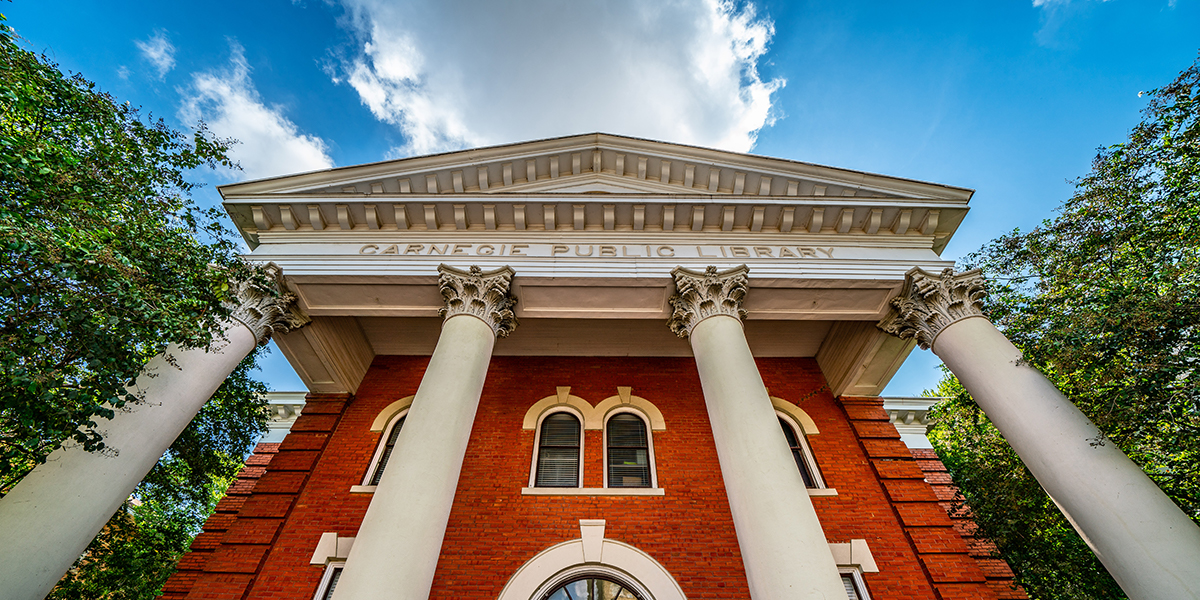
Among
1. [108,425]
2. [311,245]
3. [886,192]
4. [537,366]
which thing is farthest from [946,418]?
[108,425]

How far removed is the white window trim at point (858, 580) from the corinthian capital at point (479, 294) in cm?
794

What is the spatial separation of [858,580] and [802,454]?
9.43ft

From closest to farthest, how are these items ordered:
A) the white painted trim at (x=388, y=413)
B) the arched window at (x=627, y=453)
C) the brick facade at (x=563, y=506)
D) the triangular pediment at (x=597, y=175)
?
the brick facade at (x=563, y=506) → the triangular pediment at (x=597, y=175) → the arched window at (x=627, y=453) → the white painted trim at (x=388, y=413)

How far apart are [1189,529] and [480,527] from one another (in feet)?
33.7

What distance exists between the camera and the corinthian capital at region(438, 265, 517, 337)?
9.25m

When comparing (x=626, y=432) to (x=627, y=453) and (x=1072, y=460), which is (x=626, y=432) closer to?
(x=627, y=453)

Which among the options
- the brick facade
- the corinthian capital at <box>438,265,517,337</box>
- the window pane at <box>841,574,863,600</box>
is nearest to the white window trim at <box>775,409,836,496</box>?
the brick facade

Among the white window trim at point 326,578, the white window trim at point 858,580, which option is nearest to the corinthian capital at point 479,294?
the white window trim at point 326,578

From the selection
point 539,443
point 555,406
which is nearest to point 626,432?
point 555,406

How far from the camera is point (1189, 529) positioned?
5.88 meters

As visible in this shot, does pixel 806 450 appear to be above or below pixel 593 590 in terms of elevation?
above

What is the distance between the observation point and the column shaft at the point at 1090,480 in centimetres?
577

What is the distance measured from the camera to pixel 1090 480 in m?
6.50

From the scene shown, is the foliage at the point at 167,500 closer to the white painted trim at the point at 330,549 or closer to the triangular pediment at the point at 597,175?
the white painted trim at the point at 330,549
